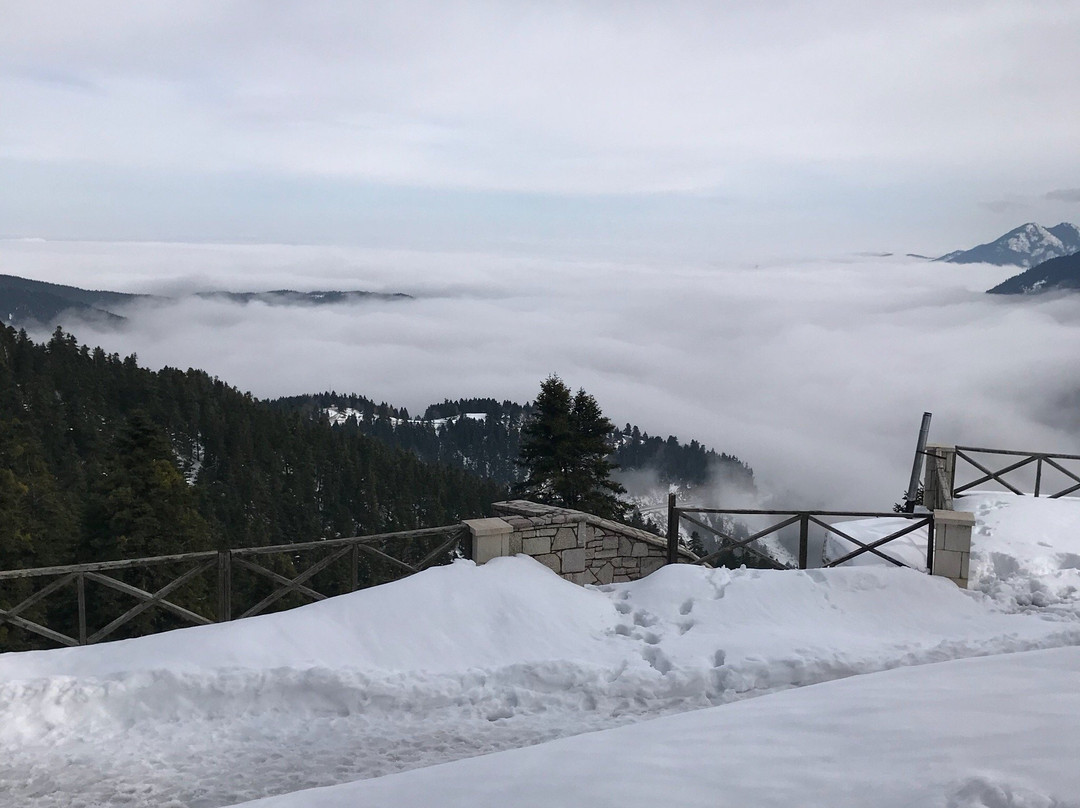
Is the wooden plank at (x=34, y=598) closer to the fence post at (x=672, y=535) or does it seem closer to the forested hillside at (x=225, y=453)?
the fence post at (x=672, y=535)

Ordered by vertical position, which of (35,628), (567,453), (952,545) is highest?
(952,545)

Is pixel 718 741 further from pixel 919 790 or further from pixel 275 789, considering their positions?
pixel 275 789

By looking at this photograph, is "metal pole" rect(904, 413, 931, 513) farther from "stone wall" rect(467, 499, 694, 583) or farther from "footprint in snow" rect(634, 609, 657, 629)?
"footprint in snow" rect(634, 609, 657, 629)

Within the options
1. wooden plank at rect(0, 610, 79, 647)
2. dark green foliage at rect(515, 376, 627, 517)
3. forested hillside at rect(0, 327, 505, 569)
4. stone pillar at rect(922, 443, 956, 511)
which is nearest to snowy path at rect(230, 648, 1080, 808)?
wooden plank at rect(0, 610, 79, 647)

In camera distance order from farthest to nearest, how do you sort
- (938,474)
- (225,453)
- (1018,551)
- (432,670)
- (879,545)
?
1. (225,453)
2. (938,474)
3. (1018,551)
4. (879,545)
5. (432,670)

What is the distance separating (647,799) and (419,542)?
70480 mm

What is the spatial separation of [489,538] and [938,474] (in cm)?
778

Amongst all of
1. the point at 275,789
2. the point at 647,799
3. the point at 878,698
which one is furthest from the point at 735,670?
the point at 275,789

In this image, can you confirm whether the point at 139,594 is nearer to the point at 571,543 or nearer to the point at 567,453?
the point at 571,543

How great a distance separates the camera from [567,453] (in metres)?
29.6

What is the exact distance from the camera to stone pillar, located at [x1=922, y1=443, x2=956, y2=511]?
12.7 m

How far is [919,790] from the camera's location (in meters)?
3.87

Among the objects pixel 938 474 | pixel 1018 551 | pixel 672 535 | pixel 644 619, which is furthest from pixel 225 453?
pixel 1018 551

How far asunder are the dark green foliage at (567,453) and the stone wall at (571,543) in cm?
1831
